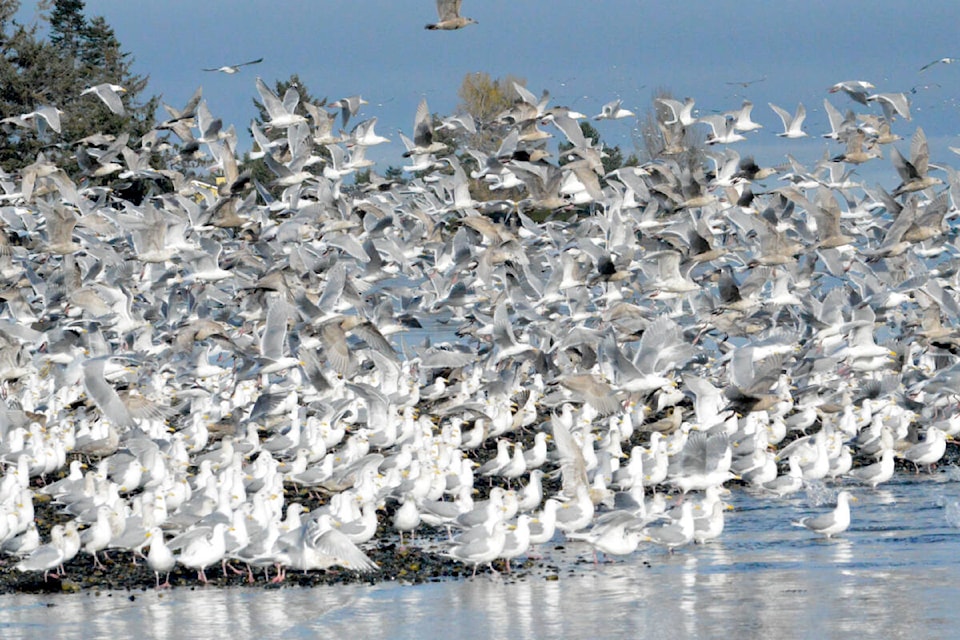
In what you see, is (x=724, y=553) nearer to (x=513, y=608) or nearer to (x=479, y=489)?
(x=513, y=608)

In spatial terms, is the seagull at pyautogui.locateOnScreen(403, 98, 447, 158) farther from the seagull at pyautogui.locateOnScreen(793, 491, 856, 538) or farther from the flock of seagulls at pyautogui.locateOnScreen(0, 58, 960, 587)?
the seagull at pyautogui.locateOnScreen(793, 491, 856, 538)

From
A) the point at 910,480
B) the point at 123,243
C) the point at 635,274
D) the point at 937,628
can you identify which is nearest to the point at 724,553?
the point at 937,628

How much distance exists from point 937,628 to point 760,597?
1.81 metres

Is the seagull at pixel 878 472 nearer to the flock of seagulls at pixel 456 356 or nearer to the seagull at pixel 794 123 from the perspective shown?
the flock of seagulls at pixel 456 356

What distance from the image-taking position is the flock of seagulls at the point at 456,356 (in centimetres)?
1667

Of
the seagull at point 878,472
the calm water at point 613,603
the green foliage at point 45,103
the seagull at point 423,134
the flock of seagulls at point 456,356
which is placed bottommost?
the calm water at point 613,603

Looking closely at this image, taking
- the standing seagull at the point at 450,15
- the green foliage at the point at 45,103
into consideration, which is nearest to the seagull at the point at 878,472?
the standing seagull at the point at 450,15

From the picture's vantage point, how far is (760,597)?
13727 mm

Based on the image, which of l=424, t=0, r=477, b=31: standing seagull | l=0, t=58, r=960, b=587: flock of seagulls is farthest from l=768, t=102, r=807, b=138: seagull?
l=424, t=0, r=477, b=31: standing seagull

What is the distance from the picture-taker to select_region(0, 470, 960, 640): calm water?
1269 cm

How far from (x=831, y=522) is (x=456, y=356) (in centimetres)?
743

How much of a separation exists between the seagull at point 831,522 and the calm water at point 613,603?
11.3 inches

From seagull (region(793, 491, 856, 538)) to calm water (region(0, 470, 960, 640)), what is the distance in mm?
286

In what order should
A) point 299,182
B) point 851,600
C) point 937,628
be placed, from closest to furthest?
1. point 937,628
2. point 851,600
3. point 299,182
